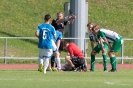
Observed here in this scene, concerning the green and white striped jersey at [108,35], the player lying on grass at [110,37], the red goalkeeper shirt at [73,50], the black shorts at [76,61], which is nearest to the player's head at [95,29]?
the player lying on grass at [110,37]

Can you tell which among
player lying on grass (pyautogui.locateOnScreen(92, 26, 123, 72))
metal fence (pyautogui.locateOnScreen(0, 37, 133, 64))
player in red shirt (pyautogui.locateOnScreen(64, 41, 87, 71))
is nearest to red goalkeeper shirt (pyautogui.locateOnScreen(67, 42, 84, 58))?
player in red shirt (pyautogui.locateOnScreen(64, 41, 87, 71))

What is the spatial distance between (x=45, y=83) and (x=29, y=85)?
625mm

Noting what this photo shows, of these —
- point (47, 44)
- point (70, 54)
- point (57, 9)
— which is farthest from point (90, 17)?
point (47, 44)

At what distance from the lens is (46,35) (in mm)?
17906

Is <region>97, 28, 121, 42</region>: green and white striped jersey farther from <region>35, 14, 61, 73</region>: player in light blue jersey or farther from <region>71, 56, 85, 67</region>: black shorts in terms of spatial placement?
<region>35, 14, 61, 73</region>: player in light blue jersey

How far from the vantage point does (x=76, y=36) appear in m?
25.7

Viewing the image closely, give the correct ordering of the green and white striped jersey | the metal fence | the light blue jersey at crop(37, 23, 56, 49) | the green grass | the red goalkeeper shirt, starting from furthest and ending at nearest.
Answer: the green grass → the metal fence → the red goalkeeper shirt → the green and white striped jersey → the light blue jersey at crop(37, 23, 56, 49)

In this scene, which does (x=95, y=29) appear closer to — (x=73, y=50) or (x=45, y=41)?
(x=73, y=50)

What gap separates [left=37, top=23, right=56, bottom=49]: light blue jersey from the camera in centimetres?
1783

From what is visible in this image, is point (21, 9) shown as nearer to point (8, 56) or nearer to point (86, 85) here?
point (8, 56)

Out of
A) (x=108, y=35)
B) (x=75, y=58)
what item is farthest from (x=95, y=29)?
(x=75, y=58)

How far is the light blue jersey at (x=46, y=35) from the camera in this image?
17828 millimetres

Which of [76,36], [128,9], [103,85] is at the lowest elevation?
[103,85]

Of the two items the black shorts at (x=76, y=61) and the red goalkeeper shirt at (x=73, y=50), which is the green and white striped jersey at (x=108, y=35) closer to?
the red goalkeeper shirt at (x=73, y=50)
